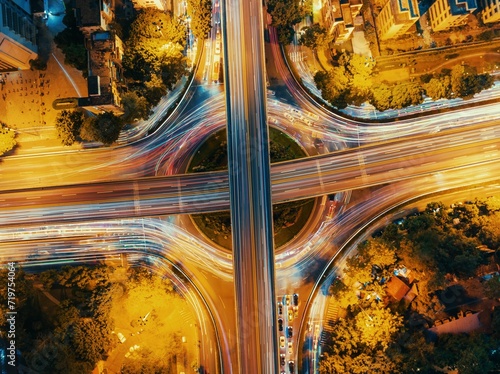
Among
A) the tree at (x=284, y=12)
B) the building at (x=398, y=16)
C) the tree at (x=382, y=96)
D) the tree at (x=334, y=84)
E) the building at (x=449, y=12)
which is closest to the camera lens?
the building at (x=398, y=16)

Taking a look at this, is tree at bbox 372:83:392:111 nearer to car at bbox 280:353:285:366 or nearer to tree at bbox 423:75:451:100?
tree at bbox 423:75:451:100

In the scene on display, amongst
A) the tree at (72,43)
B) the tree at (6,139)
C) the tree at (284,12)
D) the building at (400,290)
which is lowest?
the building at (400,290)

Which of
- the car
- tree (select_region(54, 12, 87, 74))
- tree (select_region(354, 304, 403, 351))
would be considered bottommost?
the car

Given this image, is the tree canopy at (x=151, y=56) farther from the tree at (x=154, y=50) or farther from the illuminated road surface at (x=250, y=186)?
the illuminated road surface at (x=250, y=186)

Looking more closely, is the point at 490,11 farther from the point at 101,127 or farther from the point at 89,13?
the point at 101,127

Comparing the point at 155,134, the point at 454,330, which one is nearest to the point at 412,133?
the point at 454,330

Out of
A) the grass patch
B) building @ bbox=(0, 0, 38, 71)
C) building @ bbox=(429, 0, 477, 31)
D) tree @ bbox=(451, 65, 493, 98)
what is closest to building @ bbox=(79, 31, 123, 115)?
building @ bbox=(0, 0, 38, 71)

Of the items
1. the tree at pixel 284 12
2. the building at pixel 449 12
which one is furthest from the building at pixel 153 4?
the building at pixel 449 12
